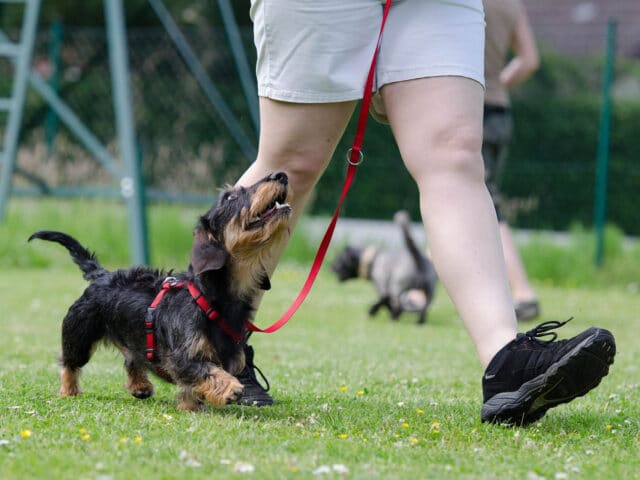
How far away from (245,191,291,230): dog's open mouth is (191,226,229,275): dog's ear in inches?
5.8

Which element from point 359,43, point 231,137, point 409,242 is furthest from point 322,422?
point 231,137

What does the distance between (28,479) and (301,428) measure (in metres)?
1.10

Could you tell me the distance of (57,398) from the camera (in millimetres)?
4160

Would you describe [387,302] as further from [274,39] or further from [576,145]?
[576,145]

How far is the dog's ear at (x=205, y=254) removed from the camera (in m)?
3.88

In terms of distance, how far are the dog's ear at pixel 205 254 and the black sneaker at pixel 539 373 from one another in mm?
1074

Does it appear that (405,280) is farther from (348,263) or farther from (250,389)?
(250,389)

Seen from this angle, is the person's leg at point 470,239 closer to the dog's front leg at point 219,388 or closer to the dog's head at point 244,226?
the dog's head at point 244,226

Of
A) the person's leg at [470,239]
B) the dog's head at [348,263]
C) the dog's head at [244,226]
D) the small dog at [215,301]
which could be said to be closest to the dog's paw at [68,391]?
the small dog at [215,301]

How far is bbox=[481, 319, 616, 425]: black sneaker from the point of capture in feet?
11.2

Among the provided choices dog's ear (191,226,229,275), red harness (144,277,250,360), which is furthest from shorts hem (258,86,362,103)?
red harness (144,277,250,360)

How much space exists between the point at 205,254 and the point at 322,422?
2.52 feet

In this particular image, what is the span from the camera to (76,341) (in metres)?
4.33

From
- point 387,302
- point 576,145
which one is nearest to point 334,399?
point 387,302
